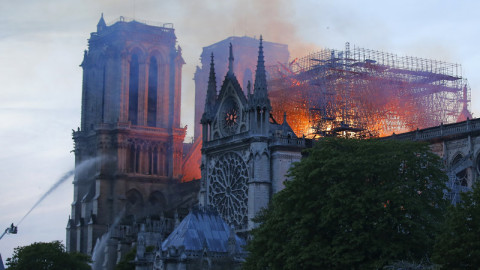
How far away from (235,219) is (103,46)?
35.6 m

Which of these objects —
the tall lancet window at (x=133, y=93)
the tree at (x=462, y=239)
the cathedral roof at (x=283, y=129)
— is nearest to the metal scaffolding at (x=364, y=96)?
the cathedral roof at (x=283, y=129)

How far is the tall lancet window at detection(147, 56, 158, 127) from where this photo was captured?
11012 cm

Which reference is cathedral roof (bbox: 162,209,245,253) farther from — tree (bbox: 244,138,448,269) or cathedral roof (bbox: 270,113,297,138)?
cathedral roof (bbox: 270,113,297,138)

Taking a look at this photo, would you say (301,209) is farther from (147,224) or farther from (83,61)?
(83,61)

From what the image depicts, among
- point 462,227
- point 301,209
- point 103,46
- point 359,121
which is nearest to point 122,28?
point 103,46

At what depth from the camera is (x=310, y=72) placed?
293 ft

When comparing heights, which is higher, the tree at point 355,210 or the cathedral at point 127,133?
the cathedral at point 127,133

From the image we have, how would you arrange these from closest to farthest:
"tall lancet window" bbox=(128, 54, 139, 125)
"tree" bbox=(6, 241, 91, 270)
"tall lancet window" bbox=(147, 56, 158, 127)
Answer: "tree" bbox=(6, 241, 91, 270) < "tall lancet window" bbox=(128, 54, 139, 125) < "tall lancet window" bbox=(147, 56, 158, 127)

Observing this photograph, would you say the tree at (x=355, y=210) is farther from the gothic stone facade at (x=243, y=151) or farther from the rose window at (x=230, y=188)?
the rose window at (x=230, y=188)

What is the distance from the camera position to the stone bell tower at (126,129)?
105m

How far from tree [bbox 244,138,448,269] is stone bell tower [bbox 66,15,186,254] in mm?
51451

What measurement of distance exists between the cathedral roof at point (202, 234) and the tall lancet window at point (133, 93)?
1634 inches

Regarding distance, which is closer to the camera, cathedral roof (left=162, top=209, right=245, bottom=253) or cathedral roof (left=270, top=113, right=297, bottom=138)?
cathedral roof (left=162, top=209, right=245, bottom=253)

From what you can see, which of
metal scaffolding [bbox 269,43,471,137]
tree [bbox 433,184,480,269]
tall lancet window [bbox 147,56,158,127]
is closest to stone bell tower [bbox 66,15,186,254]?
tall lancet window [bbox 147,56,158,127]
